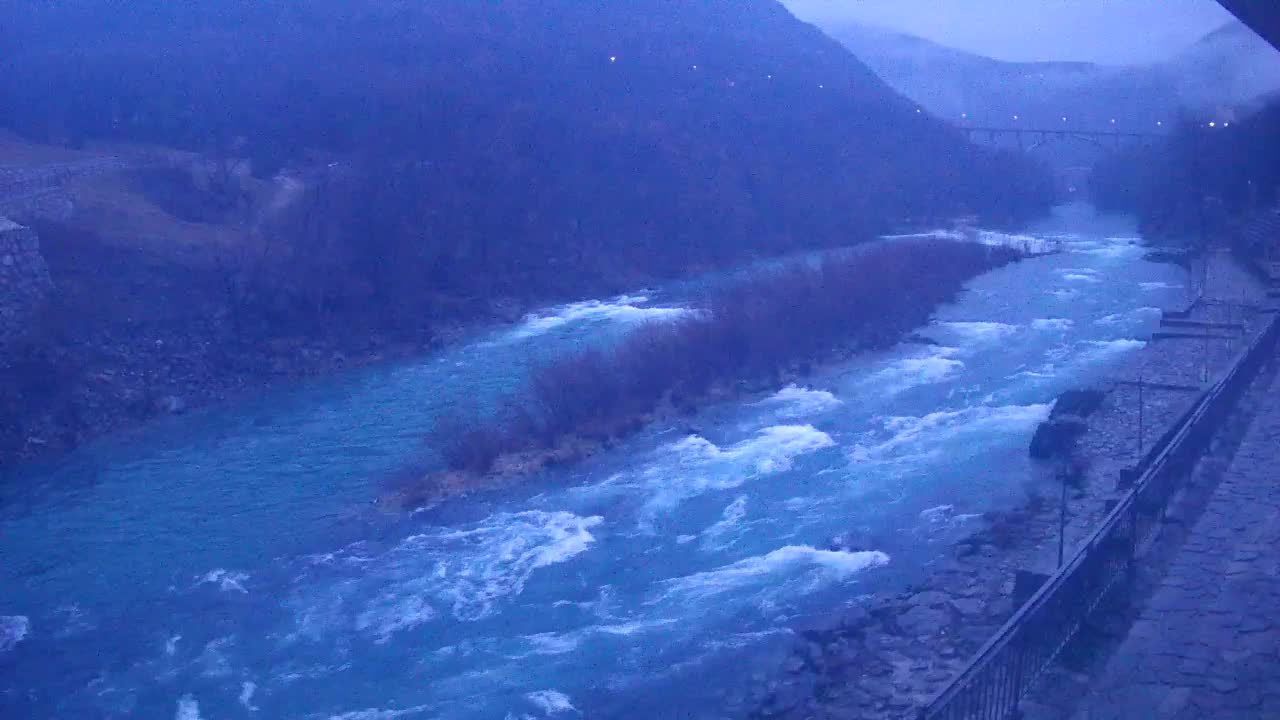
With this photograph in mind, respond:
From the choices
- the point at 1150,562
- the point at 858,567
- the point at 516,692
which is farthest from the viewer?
the point at 858,567

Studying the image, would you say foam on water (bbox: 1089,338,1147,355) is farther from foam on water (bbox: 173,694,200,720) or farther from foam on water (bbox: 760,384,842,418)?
foam on water (bbox: 173,694,200,720)

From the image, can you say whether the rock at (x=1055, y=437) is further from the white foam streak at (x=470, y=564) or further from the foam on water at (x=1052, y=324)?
the foam on water at (x=1052, y=324)

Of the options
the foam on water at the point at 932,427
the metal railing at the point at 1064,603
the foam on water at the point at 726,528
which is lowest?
the foam on water at the point at 726,528

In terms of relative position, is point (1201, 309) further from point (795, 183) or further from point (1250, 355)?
→ point (795, 183)

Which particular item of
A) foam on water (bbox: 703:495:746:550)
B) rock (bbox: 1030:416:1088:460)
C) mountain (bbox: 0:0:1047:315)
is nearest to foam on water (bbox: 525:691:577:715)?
foam on water (bbox: 703:495:746:550)

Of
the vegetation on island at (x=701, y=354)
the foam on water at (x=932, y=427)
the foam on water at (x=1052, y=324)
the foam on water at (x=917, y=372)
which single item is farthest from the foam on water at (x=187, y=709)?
the foam on water at (x=1052, y=324)

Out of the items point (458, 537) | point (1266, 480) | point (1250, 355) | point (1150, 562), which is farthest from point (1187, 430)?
point (458, 537)
